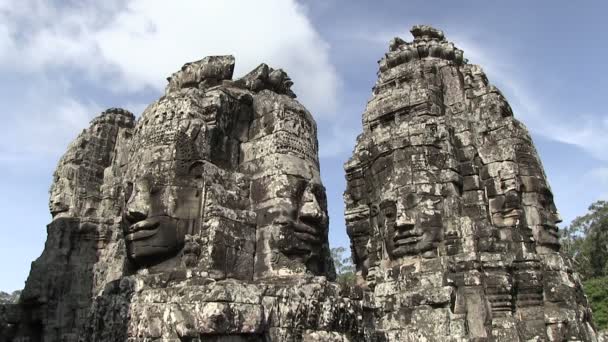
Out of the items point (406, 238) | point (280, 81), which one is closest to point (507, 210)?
point (406, 238)

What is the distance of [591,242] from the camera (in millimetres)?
38625

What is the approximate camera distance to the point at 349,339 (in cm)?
531

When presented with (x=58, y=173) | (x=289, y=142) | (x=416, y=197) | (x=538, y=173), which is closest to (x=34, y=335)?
(x=58, y=173)

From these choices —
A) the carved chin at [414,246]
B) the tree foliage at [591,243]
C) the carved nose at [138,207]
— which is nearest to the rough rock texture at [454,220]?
the carved chin at [414,246]

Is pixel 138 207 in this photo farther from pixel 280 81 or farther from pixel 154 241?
pixel 280 81

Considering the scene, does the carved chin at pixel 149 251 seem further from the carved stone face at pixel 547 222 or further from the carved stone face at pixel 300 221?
the carved stone face at pixel 547 222

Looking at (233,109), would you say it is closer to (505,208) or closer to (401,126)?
(401,126)

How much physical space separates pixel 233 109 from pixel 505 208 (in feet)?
24.7

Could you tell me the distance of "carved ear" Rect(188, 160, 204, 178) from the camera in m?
5.72

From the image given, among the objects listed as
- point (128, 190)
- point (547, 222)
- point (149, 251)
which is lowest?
point (149, 251)

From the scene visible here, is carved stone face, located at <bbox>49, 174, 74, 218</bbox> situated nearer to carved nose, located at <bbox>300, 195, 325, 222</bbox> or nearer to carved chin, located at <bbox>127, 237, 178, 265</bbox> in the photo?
carved chin, located at <bbox>127, 237, 178, 265</bbox>

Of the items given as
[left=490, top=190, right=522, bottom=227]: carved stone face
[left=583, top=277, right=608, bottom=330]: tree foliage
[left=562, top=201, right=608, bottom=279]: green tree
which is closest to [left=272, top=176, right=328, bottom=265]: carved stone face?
[left=490, top=190, right=522, bottom=227]: carved stone face

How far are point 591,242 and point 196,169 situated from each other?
39923 millimetres

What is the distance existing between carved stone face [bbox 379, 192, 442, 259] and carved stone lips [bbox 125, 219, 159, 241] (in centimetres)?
645
